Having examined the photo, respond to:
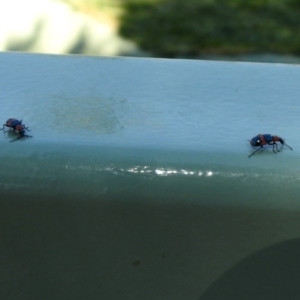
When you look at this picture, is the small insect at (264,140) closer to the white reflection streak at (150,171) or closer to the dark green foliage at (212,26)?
the white reflection streak at (150,171)

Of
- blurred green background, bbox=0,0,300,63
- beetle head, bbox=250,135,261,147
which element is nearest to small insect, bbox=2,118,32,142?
beetle head, bbox=250,135,261,147

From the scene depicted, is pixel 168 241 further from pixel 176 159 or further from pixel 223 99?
pixel 223 99

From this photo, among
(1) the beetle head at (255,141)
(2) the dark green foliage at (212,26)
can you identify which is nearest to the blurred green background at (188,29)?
(2) the dark green foliage at (212,26)

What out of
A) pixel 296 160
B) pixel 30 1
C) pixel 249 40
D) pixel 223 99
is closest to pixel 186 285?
pixel 296 160

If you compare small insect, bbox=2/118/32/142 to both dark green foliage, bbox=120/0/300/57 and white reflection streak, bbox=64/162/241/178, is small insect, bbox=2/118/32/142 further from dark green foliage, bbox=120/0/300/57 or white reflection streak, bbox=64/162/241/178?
dark green foliage, bbox=120/0/300/57

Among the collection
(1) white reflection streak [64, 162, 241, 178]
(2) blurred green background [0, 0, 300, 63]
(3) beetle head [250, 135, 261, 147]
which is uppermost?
(2) blurred green background [0, 0, 300, 63]

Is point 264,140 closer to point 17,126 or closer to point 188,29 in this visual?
point 17,126

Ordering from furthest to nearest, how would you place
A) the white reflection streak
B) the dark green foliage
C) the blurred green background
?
the dark green foliage → the blurred green background → the white reflection streak

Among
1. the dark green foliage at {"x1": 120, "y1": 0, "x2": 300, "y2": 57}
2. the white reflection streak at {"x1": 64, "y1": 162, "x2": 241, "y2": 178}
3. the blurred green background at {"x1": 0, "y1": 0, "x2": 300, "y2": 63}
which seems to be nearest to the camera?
the white reflection streak at {"x1": 64, "y1": 162, "x2": 241, "y2": 178}

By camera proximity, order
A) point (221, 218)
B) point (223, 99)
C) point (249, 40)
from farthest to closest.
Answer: point (249, 40), point (223, 99), point (221, 218)
